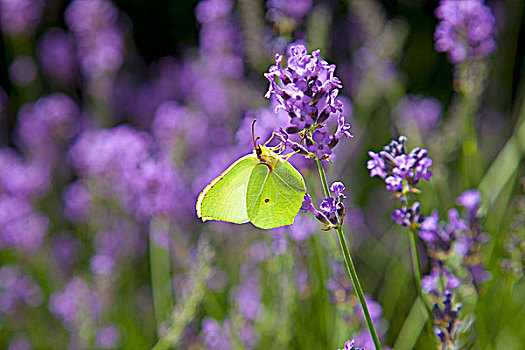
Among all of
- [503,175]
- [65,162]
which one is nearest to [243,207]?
[503,175]

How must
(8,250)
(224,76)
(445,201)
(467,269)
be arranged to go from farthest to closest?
1. (8,250)
2. (224,76)
3. (445,201)
4. (467,269)

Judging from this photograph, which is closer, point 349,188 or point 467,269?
point 467,269

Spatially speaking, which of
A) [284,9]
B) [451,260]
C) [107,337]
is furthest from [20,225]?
[451,260]

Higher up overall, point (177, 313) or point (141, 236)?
point (177, 313)

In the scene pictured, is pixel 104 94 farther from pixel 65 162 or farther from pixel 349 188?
pixel 349 188

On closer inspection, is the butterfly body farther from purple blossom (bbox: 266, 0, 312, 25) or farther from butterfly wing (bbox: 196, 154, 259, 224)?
purple blossom (bbox: 266, 0, 312, 25)

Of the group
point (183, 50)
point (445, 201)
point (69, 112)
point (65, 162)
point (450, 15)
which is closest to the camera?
point (450, 15)

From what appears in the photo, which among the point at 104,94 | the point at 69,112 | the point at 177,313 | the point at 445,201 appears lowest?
the point at 69,112

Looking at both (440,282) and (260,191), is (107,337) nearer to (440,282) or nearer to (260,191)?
(260,191)
